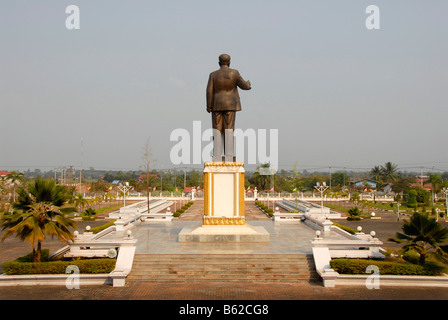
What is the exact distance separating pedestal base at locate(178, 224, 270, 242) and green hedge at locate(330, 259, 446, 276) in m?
4.22

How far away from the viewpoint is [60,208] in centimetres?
1376

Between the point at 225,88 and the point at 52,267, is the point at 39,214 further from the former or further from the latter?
the point at 225,88

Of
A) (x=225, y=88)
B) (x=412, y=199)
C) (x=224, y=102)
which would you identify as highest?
(x=225, y=88)

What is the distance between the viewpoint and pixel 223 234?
16.7 metres

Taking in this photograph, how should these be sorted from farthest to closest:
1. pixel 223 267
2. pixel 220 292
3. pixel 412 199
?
pixel 412 199
pixel 223 267
pixel 220 292

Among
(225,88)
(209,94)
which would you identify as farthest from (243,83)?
(209,94)

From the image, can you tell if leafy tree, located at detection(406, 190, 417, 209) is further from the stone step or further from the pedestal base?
the stone step

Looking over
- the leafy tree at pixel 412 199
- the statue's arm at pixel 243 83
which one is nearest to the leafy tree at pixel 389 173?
the leafy tree at pixel 412 199

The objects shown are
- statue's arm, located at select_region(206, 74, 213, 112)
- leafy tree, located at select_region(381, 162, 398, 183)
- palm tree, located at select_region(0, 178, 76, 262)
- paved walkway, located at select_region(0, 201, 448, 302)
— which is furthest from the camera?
leafy tree, located at select_region(381, 162, 398, 183)

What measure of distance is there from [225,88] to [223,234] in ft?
21.1

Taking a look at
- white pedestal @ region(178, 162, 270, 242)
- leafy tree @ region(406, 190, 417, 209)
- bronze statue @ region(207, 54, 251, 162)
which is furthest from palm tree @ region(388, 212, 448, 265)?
leafy tree @ region(406, 190, 417, 209)

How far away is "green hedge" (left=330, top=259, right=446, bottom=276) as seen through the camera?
13.0 meters

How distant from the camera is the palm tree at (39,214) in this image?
42.0 ft
